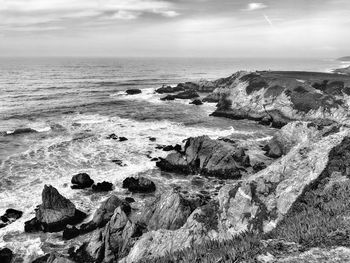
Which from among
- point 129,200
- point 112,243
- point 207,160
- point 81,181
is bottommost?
point 129,200

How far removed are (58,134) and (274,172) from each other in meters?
42.2

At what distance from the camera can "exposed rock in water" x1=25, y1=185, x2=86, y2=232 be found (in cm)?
2500

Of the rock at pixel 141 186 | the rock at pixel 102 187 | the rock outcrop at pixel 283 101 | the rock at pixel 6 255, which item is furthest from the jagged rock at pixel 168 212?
the rock outcrop at pixel 283 101

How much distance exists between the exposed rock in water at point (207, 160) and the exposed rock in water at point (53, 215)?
12.9 meters

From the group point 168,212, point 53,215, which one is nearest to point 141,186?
point 53,215

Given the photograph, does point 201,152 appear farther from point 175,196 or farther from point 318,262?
point 318,262

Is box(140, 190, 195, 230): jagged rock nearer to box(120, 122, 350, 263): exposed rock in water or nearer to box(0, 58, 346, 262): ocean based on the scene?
box(120, 122, 350, 263): exposed rock in water

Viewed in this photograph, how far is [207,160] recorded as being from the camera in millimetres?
36156

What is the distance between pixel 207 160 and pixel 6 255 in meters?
21.2

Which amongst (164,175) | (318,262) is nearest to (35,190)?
(164,175)

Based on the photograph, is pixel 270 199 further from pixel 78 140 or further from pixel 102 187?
pixel 78 140

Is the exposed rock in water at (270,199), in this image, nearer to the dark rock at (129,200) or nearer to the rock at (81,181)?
the dark rock at (129,200)

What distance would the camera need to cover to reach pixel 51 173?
35.6 meters

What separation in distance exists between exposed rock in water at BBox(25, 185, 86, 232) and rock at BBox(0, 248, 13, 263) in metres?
3.04
